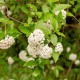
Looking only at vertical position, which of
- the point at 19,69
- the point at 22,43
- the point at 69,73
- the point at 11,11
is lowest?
the point at 69,73

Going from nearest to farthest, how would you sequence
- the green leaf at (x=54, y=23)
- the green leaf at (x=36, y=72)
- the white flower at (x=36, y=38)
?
1. the white flower at (x=36, y=38)
2. the green leaf at (x=54, y=23)
3. the green leaf at (x=36, y=72)

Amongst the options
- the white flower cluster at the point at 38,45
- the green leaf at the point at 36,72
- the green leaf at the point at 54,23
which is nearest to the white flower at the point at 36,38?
the white flower cluster at the point at 38,45

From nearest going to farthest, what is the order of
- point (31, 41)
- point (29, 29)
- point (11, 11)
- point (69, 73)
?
point (31, 41) < point (29, 29) < point (11, 11) < point (69, 73)

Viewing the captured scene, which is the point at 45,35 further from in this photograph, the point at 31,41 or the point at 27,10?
the point at 27,10

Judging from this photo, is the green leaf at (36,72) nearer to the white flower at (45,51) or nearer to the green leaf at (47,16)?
the white flower at (45,51)

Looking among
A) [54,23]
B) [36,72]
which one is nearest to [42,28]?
[54,23]

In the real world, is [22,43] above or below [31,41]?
below

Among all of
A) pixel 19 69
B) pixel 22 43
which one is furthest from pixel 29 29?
pixel 19 69

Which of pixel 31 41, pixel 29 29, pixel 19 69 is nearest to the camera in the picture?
pixel 31 41
